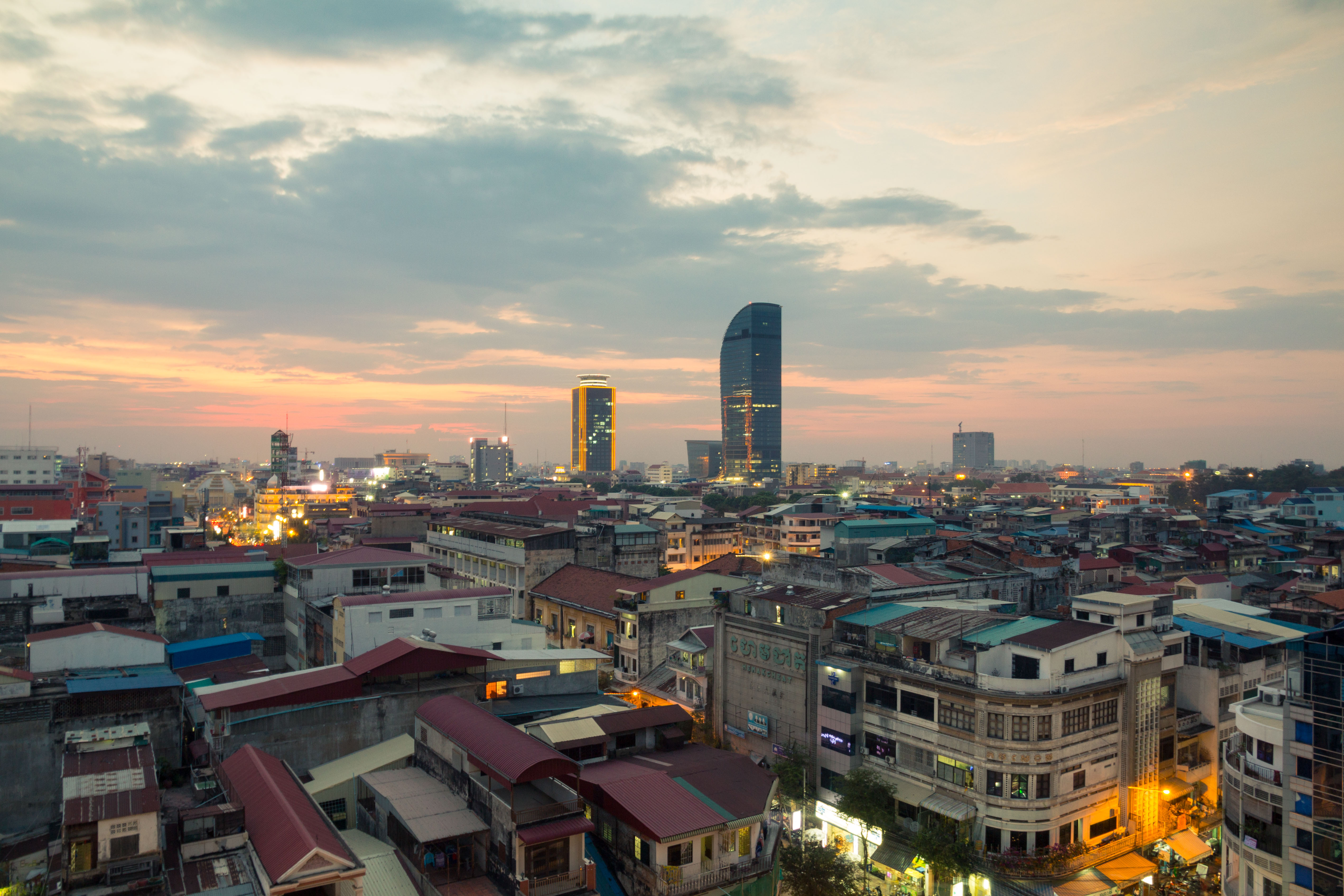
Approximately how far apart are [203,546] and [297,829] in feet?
239

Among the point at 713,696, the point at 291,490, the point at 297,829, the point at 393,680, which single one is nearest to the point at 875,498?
the point at 291,490

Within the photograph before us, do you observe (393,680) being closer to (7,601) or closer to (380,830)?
(380,830)

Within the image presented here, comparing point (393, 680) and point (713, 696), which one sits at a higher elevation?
point (393, 680)

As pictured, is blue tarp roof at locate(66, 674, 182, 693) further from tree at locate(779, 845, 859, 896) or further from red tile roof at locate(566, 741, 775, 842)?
tree at locate(779, 845, 859, 896)

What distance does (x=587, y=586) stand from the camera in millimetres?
64688

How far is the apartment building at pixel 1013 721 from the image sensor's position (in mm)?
31891

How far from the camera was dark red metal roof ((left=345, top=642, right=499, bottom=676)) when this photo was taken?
117ft

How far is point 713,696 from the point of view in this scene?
4525 cm

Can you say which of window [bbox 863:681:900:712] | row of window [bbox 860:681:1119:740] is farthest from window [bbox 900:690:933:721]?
window [bbox 863:681:900:712]

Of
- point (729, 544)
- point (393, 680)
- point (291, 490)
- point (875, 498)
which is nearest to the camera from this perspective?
point (393, 680)

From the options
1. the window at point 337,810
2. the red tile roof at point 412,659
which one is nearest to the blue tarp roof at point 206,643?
the red tile roof at point 412,659

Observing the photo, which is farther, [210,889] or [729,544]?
[729,544]

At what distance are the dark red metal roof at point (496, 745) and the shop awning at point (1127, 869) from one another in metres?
22.9

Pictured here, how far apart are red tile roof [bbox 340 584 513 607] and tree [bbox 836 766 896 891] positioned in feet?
84.0
